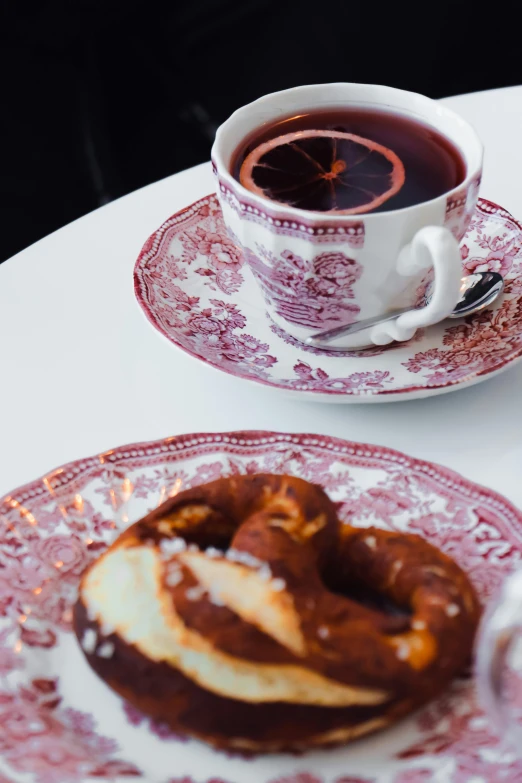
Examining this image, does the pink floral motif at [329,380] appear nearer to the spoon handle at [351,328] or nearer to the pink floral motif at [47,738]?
the spoon handle at [351,328]

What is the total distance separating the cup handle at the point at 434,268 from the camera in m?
0.61

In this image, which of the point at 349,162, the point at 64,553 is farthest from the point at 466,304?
the point at 64,553

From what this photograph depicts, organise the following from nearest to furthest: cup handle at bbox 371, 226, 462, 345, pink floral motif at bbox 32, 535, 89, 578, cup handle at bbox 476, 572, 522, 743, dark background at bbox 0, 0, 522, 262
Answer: cup handle at bbox 476, 572, 522, 743
pink floral motif at bbox 32, 535, 89, 578
cup handle at bbox 371, 226, 462, 345
dark background at bbox 0, 0, 522, 262

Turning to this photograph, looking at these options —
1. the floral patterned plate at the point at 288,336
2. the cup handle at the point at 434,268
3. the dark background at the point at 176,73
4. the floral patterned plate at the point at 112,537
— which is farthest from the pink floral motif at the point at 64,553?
the dark background at the point at 176,73

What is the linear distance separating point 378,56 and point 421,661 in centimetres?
200

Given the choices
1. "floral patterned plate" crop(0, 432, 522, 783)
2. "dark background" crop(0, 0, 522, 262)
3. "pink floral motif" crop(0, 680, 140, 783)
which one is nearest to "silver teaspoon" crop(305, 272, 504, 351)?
"floral patterned plate" crop(0, 432, 522, 783)

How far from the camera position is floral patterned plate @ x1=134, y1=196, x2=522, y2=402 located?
0.65 m

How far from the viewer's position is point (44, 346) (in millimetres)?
747

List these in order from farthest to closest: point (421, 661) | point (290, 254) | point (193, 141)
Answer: point (193, 141) → point (290, 254) → point (421, 661)

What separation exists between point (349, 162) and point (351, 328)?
0.14 m

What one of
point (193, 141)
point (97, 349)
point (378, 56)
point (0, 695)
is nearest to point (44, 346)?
point (97, 349)

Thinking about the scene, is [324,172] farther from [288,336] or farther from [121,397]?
[121,397]

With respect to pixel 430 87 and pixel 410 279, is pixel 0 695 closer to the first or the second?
pixel 410 279

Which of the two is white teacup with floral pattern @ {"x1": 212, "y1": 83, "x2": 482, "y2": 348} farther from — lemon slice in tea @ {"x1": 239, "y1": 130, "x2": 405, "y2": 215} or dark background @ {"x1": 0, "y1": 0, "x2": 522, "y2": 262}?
dark background @ {"x1": 0, "y1": 0, "x2": 522, "y2": 262}
